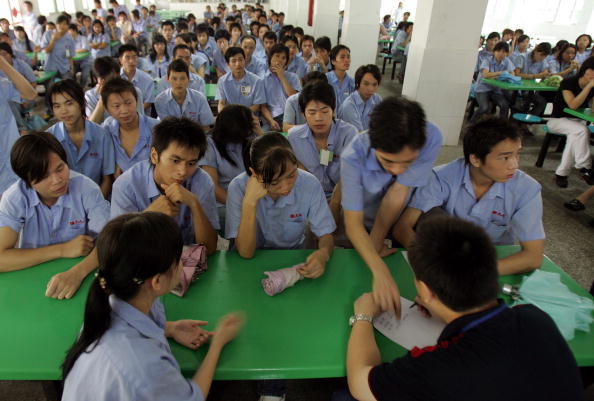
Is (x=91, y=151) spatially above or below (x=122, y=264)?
below

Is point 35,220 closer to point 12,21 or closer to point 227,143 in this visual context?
point 227,143

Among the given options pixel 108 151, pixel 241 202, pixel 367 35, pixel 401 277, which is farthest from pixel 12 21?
pixel 401 277

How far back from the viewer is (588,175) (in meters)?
4.33

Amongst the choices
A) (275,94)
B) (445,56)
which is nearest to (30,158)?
(275,94)

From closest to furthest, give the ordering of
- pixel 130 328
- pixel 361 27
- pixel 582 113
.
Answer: pixel 130 328 → pixel 582 113 → pixel 361 27

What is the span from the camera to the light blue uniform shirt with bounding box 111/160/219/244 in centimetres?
176

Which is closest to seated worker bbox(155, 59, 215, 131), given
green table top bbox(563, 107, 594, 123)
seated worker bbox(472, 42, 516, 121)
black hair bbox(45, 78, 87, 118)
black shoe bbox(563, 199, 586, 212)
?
black hair bbox(45, 78, 87, 118)

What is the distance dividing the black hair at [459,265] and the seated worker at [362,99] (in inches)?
103

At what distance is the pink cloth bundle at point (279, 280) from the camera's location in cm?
140

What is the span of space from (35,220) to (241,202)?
0.90 meters

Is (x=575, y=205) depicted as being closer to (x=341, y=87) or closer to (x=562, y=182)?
(x=562, y=182)

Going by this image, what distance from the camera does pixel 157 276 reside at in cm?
101

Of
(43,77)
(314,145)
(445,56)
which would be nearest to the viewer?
(314,145)

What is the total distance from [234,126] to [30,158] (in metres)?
1.09
